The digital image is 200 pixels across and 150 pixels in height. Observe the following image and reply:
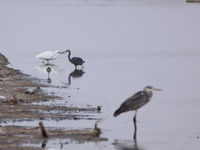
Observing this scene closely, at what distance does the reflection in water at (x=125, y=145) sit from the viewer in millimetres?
15656

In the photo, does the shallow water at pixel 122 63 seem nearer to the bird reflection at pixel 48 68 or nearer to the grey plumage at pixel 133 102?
the bird reflection at pixel 48 68

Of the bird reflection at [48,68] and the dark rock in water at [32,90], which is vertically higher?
the bird reflection at [48,68]

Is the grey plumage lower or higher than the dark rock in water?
lower

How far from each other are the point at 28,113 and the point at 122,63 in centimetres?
1482

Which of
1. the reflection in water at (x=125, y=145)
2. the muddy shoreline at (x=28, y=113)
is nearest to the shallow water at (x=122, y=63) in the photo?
the reflection in water at (x=125, y=145)

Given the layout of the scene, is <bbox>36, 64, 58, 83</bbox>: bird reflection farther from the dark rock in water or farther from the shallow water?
the dark rock in water

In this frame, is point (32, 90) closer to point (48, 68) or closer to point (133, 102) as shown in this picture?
point (133, 102)

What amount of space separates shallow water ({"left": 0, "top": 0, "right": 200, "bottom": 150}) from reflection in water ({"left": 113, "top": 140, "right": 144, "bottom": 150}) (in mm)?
25

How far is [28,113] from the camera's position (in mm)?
→ 17875

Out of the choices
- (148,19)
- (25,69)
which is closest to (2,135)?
(25,69)

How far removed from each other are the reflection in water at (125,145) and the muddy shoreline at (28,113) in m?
0.35

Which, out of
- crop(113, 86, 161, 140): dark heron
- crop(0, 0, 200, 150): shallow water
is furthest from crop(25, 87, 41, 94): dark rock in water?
crop(113, 86, 161, 140): dark heron

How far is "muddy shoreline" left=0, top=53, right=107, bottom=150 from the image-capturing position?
15.4 metres

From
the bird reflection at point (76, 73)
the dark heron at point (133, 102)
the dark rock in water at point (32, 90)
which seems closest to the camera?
the dark heron at point (133, 102)
